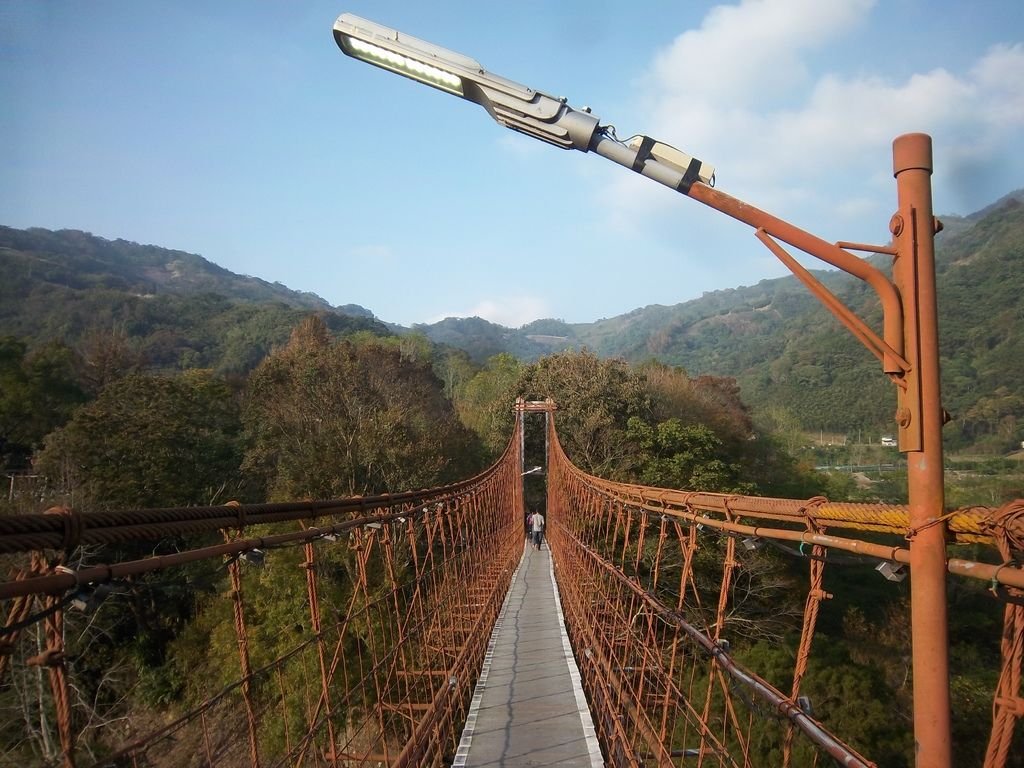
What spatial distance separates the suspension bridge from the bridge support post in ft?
0.08

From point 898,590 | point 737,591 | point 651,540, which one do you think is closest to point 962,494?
point 898,590

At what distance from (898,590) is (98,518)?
1464 cm

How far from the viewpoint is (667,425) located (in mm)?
13656

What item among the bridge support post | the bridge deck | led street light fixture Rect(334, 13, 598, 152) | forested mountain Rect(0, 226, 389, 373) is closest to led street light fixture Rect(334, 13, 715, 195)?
led street light fixture Rect(334, 13, 598, 152)

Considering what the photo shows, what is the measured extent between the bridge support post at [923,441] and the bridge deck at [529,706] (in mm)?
2008

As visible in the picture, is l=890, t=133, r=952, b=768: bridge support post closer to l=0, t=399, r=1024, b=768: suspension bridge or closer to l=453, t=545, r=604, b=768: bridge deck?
l=0, t=399, r=1024, b=768: suspension bridge

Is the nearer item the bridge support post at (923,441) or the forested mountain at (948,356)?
the bridge support post at (923,441)

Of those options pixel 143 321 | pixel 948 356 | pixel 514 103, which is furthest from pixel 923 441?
pixel 143 321

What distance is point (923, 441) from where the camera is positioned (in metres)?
1.02

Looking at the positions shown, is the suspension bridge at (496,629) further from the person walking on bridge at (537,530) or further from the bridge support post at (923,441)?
the person walking on bridge at (537,530)

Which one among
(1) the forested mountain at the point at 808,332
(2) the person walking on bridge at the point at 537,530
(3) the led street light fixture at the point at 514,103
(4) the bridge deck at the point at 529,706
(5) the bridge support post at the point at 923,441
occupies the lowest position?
(2) the person walking on bridge at the point at 537,530

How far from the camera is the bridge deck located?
9.28ft

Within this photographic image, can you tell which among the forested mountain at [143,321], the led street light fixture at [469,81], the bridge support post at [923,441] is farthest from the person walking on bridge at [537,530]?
the forested mountain at [143,321]

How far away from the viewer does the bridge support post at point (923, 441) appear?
932 millimetres
